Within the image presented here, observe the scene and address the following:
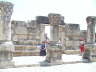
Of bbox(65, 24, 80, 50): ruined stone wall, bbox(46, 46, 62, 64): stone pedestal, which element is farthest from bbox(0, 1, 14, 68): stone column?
bbox(65, 24, 80, 50): ruined stone wall

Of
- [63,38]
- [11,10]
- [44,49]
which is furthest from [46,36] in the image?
[11,10]

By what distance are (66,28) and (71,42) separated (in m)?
1.78

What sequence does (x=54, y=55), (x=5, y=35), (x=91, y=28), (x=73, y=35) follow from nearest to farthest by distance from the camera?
(x=5, y=35)
(x=54, y=55)
(x=91, y=28)
(x=73, y=35)

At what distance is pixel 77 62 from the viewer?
34.2 feet

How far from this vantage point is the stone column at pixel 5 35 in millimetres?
8253

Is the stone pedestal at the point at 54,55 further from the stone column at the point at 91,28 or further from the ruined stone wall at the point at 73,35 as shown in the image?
the ruined stone wall at the point at 73,35

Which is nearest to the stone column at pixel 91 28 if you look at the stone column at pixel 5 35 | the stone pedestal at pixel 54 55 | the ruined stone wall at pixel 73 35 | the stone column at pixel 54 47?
the stone column at pixel 54 47

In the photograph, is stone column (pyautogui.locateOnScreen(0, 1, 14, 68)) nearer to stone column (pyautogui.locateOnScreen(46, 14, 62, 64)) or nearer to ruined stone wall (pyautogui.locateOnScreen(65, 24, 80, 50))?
stone column (pyautogui.locateOnScreen(46, 14, 62, 64))

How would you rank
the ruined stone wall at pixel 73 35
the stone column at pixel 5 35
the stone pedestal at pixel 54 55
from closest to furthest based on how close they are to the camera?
1. the stone column at pixel 5 35
2. the stone pedestal at pixel 54 55
3. the ruined stone wall at pixel 73 35

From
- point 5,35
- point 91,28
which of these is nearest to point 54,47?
point 5,35

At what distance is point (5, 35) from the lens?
836cm

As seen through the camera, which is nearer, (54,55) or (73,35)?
(54,55)

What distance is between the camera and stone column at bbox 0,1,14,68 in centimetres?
825

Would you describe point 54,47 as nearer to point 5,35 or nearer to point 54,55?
point 54,55
